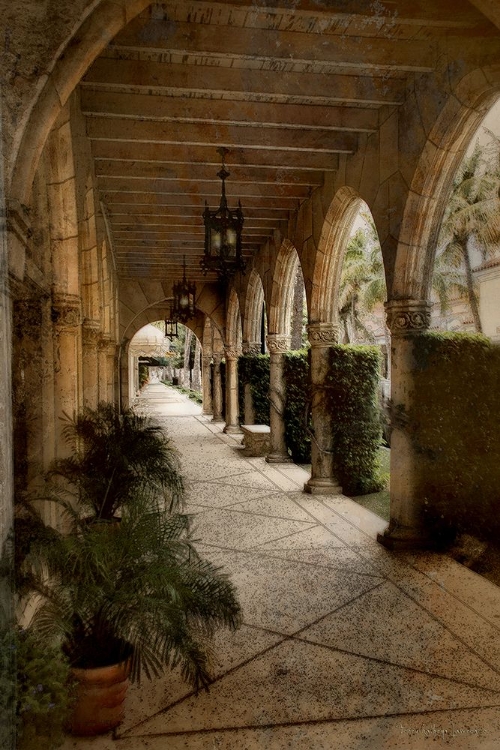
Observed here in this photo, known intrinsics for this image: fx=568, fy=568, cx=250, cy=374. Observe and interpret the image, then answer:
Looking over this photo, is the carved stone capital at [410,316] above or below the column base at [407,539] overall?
above

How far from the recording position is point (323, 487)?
7469 mm

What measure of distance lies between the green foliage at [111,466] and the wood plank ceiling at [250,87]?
2725 millimetres

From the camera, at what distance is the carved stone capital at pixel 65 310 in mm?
4422

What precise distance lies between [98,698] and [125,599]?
536mm

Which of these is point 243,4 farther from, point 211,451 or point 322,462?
point 211,451

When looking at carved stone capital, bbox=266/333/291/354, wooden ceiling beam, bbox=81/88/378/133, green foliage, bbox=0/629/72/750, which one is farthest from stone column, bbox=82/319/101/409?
green foliage, bbox=0/629/72/750

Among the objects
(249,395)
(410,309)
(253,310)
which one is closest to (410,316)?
(410,309)

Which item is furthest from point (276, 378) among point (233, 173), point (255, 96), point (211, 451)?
point (255, 96)

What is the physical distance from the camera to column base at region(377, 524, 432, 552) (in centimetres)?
509

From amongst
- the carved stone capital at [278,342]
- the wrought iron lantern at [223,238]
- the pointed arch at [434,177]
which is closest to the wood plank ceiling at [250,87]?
the pointed arch at [434,177]

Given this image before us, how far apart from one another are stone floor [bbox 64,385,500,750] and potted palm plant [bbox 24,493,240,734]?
303 mm

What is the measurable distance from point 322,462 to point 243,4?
535 centimetres

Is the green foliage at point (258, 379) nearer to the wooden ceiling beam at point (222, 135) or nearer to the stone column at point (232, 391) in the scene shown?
the stone column at point (232, 391)

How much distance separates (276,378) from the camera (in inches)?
397
